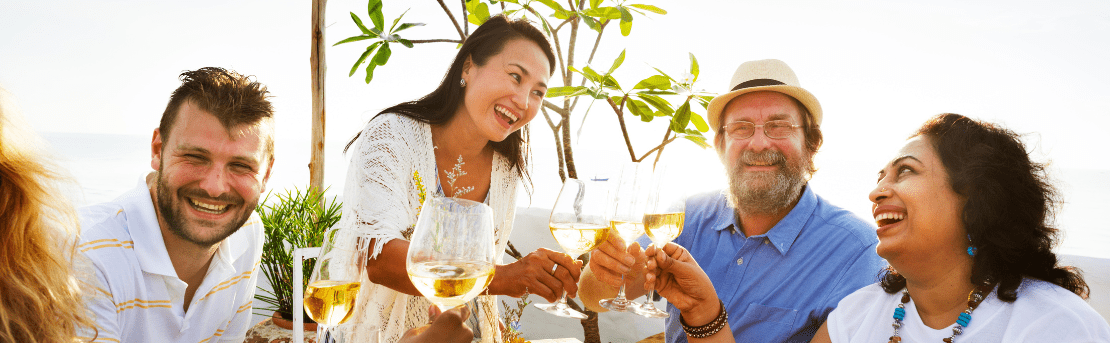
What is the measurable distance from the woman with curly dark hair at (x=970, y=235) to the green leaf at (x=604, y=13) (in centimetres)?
137

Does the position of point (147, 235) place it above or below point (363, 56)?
below

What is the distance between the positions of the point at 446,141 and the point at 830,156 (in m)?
1.49

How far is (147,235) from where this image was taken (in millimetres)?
1455

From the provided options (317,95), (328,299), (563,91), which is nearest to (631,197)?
(328,299)

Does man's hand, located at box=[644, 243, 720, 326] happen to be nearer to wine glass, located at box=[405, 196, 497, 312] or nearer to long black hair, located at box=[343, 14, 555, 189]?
wine glass, located at box=[405, 196, 497, 312]

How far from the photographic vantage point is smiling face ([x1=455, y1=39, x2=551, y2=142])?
178 centimetres

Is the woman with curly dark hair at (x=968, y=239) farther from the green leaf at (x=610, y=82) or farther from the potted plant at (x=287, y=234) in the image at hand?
the potted plant at (x=287, y=234)

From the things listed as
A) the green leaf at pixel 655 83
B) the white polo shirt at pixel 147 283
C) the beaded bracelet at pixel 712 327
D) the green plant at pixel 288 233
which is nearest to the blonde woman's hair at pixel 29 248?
the white polo shirt at pixel 147 283

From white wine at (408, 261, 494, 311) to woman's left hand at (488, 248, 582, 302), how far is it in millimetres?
309

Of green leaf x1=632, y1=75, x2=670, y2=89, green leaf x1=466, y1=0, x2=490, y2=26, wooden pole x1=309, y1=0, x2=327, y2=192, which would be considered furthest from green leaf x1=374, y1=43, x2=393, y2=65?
green leaf x1=632, y1=75, x2=670, y2=89

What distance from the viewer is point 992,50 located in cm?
471

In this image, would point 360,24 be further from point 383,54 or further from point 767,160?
point 767,160

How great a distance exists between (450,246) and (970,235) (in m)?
1.11

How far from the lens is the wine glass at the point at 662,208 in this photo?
1228 millimetres
